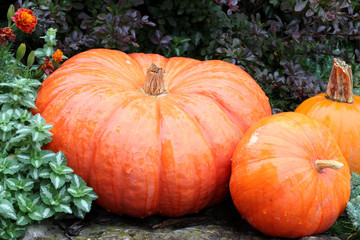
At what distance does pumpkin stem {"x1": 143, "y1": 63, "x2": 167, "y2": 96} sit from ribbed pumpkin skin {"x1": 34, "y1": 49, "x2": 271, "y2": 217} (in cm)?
6

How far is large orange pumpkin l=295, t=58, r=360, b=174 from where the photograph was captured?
9.11 feet

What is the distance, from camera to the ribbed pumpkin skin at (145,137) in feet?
7.81

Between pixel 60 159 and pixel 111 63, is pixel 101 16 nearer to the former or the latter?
pixel 111 63

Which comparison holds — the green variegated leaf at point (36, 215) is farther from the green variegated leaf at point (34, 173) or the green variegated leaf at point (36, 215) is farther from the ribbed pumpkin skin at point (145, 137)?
the ribbed pumpkin skin at point (145, 137)

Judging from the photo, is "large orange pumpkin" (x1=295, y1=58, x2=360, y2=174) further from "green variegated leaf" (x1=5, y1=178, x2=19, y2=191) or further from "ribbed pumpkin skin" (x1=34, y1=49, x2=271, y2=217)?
"green variegated leaf" (x1=5, y1=178, x2=19, y2=191)

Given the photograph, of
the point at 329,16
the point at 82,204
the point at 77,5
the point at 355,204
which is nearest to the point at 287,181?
the point at 355,204

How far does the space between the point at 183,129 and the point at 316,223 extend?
2.92 feet

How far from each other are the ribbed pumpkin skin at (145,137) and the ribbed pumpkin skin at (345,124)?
20.1 inches

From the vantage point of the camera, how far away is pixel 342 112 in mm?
2814

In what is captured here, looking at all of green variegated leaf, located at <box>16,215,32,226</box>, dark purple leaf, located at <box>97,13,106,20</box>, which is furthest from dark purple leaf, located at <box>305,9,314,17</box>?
green variegated leaf, located at <box>16,215,32,226</box>

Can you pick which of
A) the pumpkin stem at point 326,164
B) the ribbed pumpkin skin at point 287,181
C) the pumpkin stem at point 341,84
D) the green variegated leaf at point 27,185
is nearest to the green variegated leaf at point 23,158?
the green variegated leaf at point 27,185

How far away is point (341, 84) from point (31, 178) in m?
2.07

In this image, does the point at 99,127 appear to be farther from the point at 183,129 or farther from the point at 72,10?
the point at 72,10

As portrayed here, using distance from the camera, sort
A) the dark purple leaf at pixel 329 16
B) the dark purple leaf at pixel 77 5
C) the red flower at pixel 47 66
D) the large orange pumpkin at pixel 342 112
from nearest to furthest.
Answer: the red flower at pixel 47 66 → the large orange pumpkin at pixel 342 112 → the dark purple leaf at pixel 329 16 → the dark purple leaf at pixel 77 5
